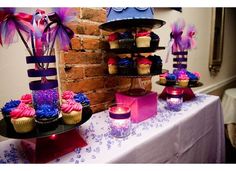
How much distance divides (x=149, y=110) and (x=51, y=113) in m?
0.52

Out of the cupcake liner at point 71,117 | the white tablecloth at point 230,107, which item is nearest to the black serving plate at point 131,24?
the cupcake liner at point 71,117

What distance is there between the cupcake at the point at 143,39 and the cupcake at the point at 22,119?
536 millimetres

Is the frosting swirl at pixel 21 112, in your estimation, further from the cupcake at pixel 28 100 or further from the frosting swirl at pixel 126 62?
the frosting swirl at pixel 126 62

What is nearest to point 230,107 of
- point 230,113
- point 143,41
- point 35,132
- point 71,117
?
point 230,113

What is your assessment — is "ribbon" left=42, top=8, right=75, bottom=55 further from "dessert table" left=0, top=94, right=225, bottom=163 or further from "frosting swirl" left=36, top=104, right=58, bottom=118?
"dessert table" left=0, top=94, right=225, bottom=163

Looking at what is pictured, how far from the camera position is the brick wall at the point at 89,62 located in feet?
3.06

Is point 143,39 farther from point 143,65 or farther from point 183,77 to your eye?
point 183,77

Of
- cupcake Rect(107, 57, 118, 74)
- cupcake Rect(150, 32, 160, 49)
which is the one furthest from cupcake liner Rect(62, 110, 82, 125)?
cupcake Rect(150, 32, 160, 49)

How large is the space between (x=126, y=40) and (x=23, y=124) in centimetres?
54

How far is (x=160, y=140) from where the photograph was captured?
79cm

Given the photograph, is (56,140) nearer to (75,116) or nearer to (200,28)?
(75,116)

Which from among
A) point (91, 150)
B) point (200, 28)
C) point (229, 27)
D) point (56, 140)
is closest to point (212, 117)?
point (91, 150)

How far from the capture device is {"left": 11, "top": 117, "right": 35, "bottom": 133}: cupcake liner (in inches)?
21.8

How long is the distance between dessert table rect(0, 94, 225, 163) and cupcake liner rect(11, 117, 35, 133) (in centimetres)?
12
